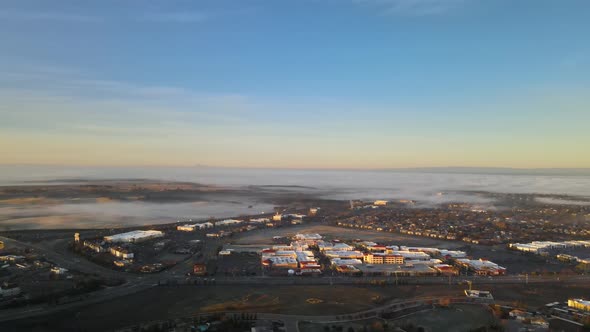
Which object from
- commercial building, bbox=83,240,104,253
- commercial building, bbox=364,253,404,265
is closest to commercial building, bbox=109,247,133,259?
commercial building, bbox=83,240,104,253

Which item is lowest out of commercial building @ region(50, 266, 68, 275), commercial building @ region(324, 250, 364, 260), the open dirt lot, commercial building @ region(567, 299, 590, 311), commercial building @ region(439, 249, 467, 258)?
commercial building @ region(439, 249, 467, 258)

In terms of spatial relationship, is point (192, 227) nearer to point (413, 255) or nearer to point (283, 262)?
point (283, 262)

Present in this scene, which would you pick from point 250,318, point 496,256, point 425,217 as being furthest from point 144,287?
point 425,217

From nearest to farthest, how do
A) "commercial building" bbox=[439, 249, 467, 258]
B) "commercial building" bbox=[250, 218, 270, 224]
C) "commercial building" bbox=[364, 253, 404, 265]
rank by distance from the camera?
1. "commercial building" bbox=[364, 253, 404, 265]
2. "commercial building" bbox=[439, 249, 467, 258]
3. "commercial building" bbox=[250, 218, 270, 224]

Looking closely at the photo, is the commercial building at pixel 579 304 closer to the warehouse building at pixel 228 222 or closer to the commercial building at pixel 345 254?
the commercial building at pixel 345 254

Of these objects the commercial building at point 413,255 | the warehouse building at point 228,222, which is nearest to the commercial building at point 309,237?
the commercial building at point 413,255

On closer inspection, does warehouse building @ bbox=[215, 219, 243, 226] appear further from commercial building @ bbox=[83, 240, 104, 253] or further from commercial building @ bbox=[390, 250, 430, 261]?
commercial building @ bbox=[390, 250, 430, 261]
